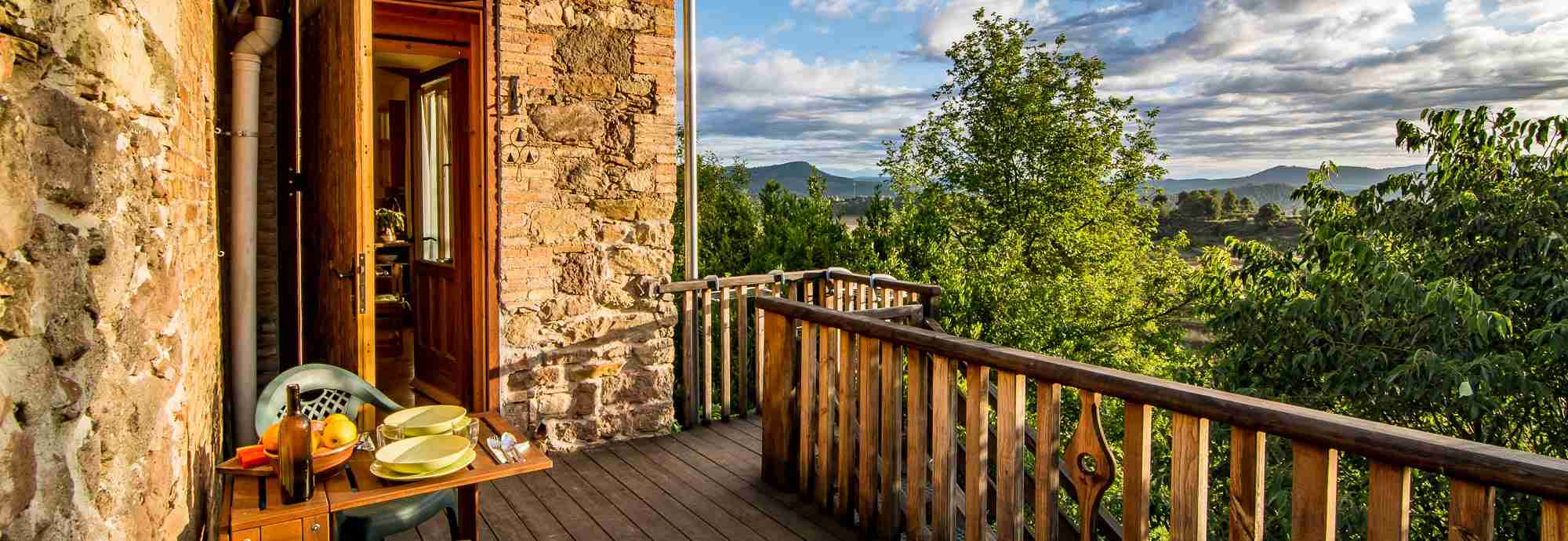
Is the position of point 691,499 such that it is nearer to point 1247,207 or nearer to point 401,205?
point 401,205

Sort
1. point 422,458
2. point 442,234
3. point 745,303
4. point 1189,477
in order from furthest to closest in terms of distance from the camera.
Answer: point 442,234 < point 745,303 < point 422,458 < point 1189,477

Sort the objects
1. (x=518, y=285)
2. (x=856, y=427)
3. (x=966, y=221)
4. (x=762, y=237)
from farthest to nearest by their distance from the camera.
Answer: (x=966, y=221)
(x=762, y=237)
(x=518, y=285)
(x=856, y=427)

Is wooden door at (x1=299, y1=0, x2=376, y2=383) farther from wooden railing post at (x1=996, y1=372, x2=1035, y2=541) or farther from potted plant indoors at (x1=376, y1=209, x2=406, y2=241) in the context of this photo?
potted plant indoors at (x1=376, y1=209, x2=406, y2=241)

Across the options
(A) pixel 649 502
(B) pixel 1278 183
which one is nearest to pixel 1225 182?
(B) pixel 1278 183

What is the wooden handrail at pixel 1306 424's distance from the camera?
142cm

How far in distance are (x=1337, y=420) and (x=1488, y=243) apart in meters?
5.81

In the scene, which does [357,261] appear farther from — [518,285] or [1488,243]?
[1488,243]

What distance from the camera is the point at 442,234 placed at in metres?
5.52

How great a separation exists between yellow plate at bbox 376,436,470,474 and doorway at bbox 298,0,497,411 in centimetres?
113

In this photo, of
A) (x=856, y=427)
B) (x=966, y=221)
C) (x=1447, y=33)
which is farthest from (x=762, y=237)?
(x=1447, y=33)

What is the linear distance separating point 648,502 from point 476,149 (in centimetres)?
218

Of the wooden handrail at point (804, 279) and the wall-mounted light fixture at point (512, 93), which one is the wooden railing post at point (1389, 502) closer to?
the wooden handrail at point (804, 279)

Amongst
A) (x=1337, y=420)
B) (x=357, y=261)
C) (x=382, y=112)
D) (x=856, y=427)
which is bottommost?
(x=856, y=427)

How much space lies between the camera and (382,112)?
7941 millimetres
